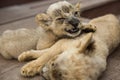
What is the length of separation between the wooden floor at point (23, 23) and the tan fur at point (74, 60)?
0.22 ft

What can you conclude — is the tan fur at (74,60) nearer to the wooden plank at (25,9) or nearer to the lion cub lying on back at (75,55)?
the lion cub lying on back at (75,55)

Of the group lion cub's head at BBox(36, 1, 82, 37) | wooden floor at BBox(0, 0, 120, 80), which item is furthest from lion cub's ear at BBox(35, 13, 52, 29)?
wooden floor at BBox(0, 0, 120, 80)

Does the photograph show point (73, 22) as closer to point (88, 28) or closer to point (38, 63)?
point (88, 28)

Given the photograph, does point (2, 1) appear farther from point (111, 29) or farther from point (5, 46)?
point (111, 29)

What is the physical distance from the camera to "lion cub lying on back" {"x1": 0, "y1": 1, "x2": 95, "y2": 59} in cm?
101

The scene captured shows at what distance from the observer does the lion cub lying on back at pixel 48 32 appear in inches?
39.8

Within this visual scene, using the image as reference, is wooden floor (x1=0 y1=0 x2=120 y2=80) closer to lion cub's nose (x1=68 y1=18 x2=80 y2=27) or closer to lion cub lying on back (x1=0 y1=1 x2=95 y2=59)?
lion cub lying on back (x1=0 y1=1 x2=95 y2=59)

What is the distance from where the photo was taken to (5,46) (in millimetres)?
1188

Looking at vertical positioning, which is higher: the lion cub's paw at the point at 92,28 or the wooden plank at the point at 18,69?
the lion cub's paw at the point at 92,28

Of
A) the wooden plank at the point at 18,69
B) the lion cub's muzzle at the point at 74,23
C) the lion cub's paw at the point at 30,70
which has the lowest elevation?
the wooden plank at the point at 18,69

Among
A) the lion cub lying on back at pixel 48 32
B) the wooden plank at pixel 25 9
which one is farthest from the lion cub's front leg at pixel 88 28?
the wooden plank at pixel 25 9

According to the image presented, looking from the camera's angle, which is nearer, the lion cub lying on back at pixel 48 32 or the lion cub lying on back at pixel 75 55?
the lion cub lying on back at pixel 75 55

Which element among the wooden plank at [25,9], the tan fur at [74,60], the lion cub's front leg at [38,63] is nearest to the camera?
the tan fur at [74,60]

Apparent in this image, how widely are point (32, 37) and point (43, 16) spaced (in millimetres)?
190
